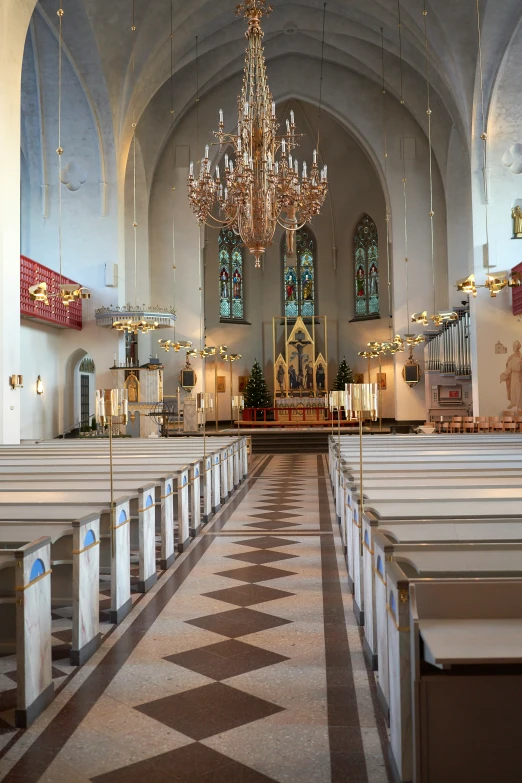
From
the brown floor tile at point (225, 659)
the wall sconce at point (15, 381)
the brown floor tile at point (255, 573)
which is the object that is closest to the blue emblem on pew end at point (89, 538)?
the brown floor tile at point (225, 659)

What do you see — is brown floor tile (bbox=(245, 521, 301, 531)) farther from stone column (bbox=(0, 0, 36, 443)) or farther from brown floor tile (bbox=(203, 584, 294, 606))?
stone column (bbox=(0, 0, 36, 443))

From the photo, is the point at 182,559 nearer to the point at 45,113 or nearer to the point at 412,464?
the point at 412,464

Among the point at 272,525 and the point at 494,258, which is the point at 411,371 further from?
the point at 272,525

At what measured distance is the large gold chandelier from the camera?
13.5 metres

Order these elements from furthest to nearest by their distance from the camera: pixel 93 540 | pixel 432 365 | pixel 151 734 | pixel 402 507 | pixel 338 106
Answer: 1. pixel 338 106
2. pixel 432 365
3. pixel 402 507
4. pixel 93 540
5. pixel 151 734

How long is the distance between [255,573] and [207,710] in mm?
2807

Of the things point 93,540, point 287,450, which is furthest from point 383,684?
point 287,450

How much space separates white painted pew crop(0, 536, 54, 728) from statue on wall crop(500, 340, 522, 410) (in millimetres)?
18174

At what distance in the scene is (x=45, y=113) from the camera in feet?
70.4

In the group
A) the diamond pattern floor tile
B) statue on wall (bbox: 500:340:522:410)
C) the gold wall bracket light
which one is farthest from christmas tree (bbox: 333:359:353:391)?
the diamond pattern floor tile

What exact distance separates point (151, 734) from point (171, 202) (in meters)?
26.7

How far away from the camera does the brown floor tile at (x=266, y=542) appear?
758 centimetres

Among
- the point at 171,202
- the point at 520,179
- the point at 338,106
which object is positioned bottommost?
the point at 520,179

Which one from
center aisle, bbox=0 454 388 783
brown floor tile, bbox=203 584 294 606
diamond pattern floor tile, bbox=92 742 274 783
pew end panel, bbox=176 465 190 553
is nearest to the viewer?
diamond pattern floor tile, bbox=92 742 274 783
